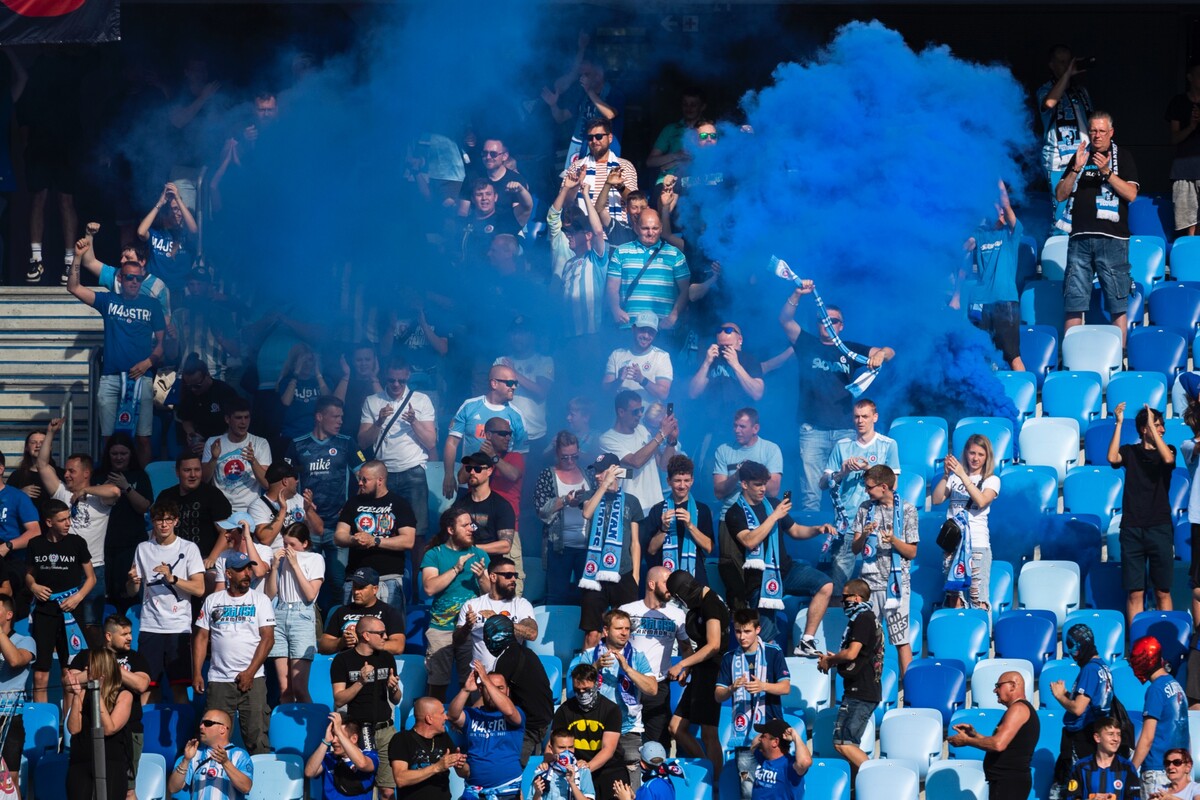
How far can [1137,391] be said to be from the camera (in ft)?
47.1

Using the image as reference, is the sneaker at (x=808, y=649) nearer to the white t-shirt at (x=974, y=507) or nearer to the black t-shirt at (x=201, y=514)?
the white t-shirt at (x=974, y=507)

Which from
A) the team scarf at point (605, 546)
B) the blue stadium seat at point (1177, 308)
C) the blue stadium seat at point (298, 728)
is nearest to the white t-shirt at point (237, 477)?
the blue stadium seat at point (298, 728)

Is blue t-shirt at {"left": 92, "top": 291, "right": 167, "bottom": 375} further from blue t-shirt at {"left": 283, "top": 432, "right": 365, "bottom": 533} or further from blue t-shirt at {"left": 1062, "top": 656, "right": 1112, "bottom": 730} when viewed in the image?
blue t-shirt at {"left": 1062, "top": 656, "right": 1112, "bottom": 730}

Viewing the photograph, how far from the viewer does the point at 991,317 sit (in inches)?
583

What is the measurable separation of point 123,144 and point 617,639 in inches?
275

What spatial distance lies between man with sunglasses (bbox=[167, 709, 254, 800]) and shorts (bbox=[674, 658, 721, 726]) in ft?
8.03

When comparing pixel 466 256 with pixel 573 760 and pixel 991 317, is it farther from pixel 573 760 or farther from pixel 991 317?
pixel 573 760

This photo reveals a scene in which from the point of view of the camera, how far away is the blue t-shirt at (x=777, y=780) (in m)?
11.2

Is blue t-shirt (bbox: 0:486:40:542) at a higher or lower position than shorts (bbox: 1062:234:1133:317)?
lower

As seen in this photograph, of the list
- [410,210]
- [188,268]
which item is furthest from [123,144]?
[410,210]

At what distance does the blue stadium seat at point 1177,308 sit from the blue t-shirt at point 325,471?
→ 18.9 ft

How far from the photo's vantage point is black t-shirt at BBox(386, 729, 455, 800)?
11406mm

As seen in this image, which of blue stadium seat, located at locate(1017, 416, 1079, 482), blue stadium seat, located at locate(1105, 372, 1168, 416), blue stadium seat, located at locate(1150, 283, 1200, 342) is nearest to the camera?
blue stadium seat, located at locate(1017, 416, 1079, 482)

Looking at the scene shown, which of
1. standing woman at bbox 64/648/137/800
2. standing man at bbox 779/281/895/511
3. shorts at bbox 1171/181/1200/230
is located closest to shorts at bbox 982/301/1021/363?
standing man at bbox 779/281/895/511
